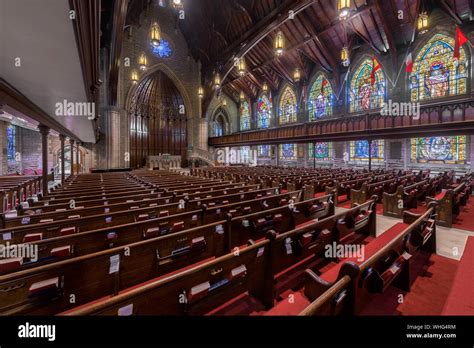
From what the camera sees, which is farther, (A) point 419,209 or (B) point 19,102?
(A) point 419,209

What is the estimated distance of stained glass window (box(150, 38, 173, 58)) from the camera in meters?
20.0

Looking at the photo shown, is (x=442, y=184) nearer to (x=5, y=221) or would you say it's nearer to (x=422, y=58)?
(x=422, y=58)

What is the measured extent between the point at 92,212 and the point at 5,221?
3.38ft

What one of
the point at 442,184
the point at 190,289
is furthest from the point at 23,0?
the point at 442,184

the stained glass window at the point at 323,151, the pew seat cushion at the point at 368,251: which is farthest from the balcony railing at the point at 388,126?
the pew seat cushion at the point at 368,251

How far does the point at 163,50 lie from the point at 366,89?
59.6ft

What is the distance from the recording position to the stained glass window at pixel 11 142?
14.2 m

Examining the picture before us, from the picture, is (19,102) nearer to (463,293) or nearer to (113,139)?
(463,293)

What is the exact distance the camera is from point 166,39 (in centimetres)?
2053

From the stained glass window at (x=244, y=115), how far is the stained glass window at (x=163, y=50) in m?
10.2

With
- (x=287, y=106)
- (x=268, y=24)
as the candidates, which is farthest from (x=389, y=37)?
(x=287, y=106)

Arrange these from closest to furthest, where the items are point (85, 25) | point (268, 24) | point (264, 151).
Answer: point (85, 25)
point (268, 24)
point (264, 151)

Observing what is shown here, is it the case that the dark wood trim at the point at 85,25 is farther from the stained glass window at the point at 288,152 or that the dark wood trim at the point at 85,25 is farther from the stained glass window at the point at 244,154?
the stained glass window at the point at 244,154

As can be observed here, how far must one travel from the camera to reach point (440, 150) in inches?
497
